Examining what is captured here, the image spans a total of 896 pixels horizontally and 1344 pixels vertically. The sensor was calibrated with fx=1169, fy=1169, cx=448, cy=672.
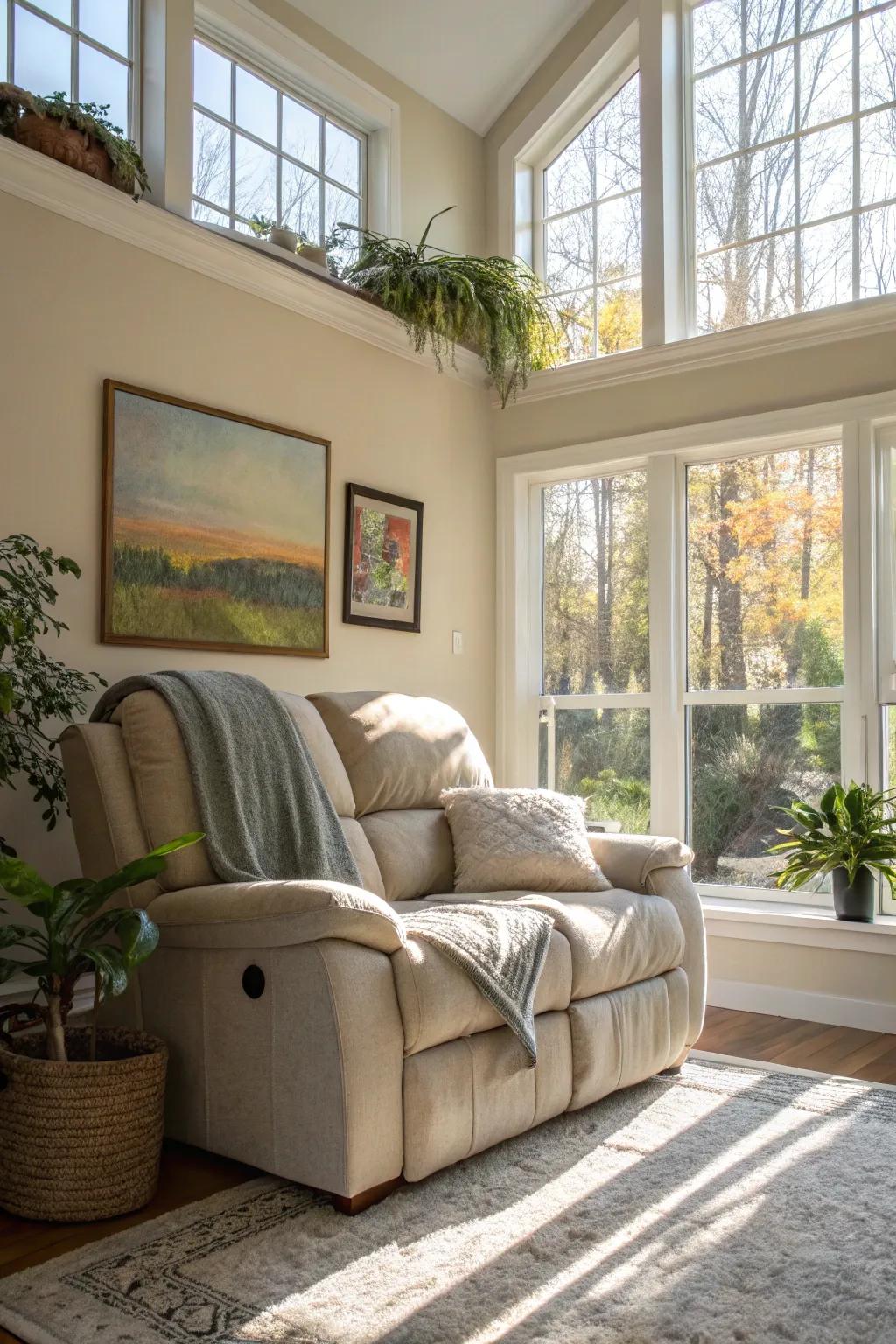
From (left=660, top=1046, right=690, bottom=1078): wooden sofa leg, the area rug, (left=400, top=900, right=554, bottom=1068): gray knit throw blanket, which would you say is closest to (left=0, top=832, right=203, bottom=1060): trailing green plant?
the area rug

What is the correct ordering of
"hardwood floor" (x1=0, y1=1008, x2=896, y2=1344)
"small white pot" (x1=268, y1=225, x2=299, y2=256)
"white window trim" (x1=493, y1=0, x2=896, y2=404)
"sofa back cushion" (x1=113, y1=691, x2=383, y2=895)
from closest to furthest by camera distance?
"hardwood floor" (x1=0, y1=1008, x2=896, y2=1344) → "sofa back cushion" (x1=113, y1=691, x2=383, y2=895) → "small white pot" (x1=268, y1=225, x2=299, y2=256) → "white window trim" (x1=493, y1=0, x2=896, y2=404)

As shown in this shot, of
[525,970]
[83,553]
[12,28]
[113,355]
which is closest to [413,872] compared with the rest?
[525,970]

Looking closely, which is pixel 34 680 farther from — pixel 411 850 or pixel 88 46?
pixel 88 46

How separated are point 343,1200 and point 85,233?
2606 mm

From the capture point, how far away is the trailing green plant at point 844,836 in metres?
3.75

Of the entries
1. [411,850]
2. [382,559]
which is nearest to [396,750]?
[411,850]

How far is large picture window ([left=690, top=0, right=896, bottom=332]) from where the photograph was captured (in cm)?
408

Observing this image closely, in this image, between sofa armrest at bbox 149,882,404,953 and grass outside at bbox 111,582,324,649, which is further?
grass outside at bbox 111,582,324,649

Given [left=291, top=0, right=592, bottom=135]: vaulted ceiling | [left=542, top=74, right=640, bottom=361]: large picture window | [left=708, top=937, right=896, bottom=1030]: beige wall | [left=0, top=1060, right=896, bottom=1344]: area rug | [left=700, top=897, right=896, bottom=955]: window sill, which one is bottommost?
[left=0, top=1060, right=896, bottom=1344]: area rug

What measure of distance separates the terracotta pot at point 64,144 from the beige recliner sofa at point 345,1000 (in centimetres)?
155

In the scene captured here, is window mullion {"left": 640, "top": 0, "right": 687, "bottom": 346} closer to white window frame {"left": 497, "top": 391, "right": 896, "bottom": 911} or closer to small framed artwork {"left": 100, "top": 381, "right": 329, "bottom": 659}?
white window frame {"left": 497, "top": 391, "right": 896, "bottom": 911}

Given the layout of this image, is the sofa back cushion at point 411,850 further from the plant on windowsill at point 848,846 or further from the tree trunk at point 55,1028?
the plant on windowsill at point 848,846

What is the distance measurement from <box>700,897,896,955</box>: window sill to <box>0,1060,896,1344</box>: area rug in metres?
1.17

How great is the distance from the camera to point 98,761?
2633 mm
